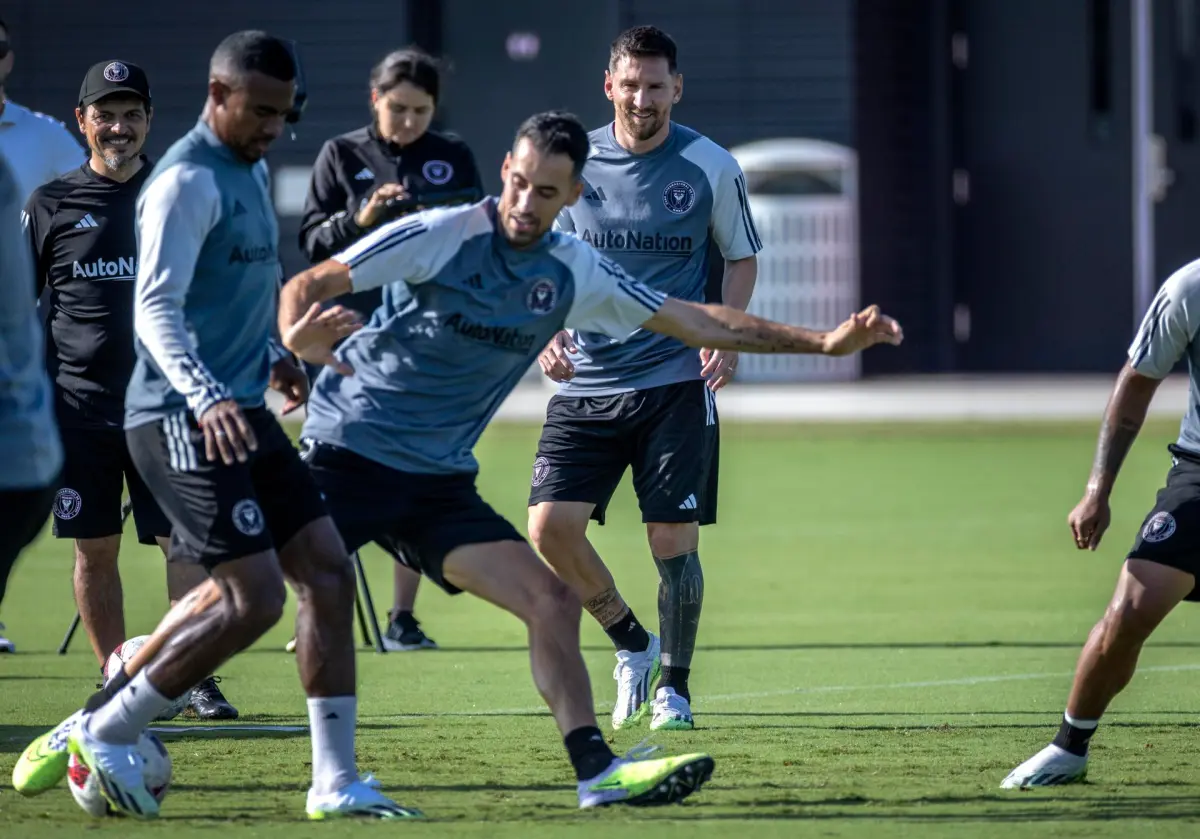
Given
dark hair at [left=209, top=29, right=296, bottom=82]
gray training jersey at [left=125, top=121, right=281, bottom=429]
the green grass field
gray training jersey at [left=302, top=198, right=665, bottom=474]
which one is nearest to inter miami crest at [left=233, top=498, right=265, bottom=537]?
gray training jersey at [left=125, top=121, right=281, bottom=429]

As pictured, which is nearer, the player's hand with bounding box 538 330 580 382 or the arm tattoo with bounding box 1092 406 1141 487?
the arm tattoo with bounding box 1092 406 1141 487

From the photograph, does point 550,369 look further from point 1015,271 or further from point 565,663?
point 1015,271

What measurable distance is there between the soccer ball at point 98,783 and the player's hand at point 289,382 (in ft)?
3.71

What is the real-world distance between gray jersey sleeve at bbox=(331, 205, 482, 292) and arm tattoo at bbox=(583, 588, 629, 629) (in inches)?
93.0

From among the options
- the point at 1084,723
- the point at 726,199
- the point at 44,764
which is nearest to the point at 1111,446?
the point at 1084,723

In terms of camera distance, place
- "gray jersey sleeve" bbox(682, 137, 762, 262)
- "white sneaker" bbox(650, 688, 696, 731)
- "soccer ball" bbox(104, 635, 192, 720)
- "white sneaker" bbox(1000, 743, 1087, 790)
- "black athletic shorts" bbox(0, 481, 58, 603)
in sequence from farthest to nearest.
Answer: "gray jersey sleeve" bbox(682, 137, 762, 262), "white sneaker" bbox(650, 688, 696, 731), "soccer ball" bbox(104, 635, 192, 720), "white sneaker" bbox(1000, 743, 1087, 790), "black athletic shorts" bbox(0, 481, 58, 603)

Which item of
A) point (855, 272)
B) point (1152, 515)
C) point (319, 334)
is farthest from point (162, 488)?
point (855, 272)

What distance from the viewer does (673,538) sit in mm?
8195

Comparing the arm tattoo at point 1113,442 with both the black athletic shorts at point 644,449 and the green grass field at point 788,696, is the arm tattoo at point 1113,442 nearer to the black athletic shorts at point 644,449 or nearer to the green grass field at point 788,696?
the green grass field at point 788,696

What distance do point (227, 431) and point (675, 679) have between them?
281 cm

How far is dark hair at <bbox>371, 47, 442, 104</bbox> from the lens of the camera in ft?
26.5

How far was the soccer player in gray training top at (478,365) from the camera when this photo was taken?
6031mm

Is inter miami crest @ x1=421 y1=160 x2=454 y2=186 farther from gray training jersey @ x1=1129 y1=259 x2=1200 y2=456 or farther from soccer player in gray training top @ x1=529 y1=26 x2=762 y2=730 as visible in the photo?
gray training jersey @ x1=1129 y1=259 x2=1200 y2=456

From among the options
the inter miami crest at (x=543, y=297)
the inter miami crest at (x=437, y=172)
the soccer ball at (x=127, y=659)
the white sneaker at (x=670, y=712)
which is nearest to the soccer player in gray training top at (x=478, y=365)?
the inter miami crest at (x=543, y=297)
